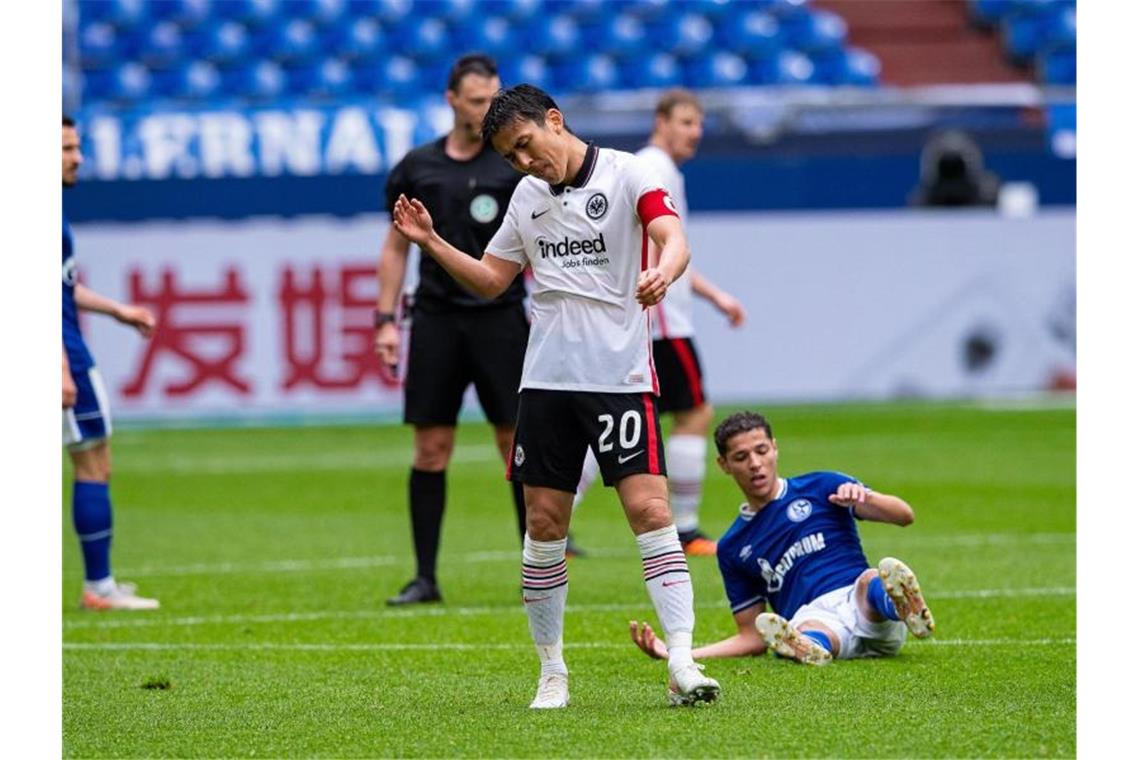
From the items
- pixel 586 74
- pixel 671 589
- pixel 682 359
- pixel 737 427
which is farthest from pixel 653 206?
pixel 586 74

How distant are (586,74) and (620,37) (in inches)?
37.9

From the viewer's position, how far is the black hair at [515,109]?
5461 mm

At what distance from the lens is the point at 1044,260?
19141mm

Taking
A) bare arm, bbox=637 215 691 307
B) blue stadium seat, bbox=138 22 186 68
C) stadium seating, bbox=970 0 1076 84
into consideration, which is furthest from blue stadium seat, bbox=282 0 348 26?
bare arm, bbox=637 215 691 307

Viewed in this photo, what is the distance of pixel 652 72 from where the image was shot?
932 inches

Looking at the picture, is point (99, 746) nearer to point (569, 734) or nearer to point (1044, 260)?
point (569, 734)

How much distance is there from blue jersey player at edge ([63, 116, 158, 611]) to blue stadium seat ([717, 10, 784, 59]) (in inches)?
639

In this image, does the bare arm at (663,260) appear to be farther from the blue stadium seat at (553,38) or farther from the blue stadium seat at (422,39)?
the blue stadium seat at (553,38)

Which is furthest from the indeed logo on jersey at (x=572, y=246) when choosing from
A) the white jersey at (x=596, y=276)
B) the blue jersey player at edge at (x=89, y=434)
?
the blue jersey player at edge at (x=89, y=434)

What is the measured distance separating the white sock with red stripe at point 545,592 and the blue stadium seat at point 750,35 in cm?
1884

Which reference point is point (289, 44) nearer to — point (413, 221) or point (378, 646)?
point (378, 646)

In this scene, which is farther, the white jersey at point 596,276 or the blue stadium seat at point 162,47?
the blue stadium seat at point 162,47

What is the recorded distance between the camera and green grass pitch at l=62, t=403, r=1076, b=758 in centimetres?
512

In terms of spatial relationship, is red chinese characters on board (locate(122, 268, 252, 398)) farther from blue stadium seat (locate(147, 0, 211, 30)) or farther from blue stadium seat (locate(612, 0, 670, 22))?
blue stadium seat (locate(612, 0, 670, 22))
